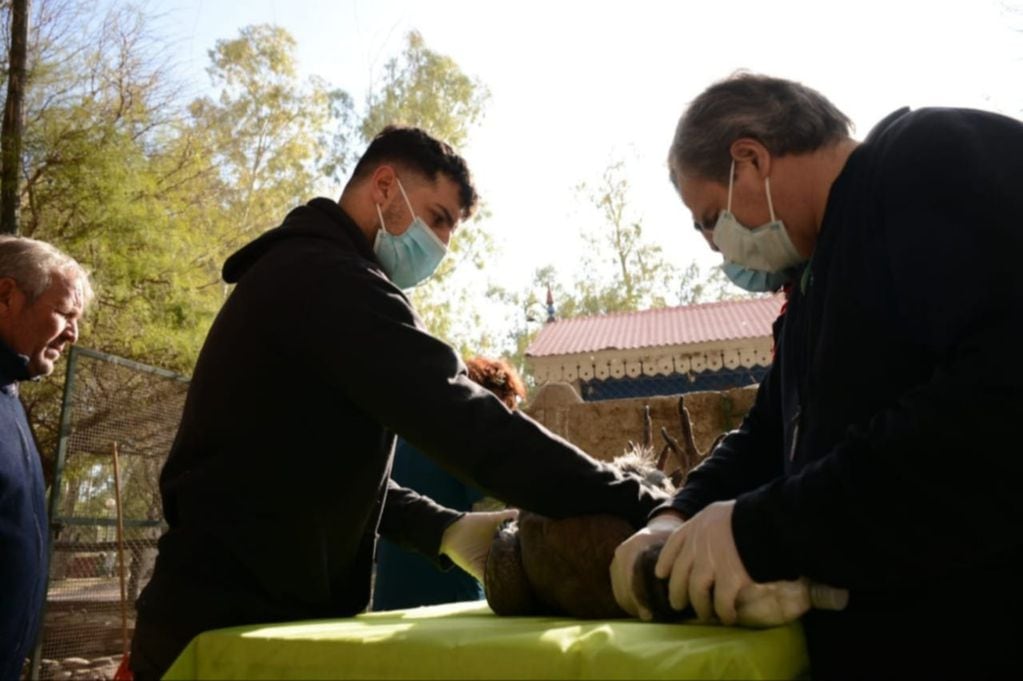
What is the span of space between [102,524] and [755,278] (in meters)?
5.84

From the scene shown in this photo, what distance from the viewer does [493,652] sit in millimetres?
1037

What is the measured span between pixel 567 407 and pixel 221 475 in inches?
238

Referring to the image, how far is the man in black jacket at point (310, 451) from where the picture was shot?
1593 millimetres

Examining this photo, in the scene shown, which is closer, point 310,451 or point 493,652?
point 493,652

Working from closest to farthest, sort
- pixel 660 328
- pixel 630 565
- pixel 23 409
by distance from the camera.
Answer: pixel 630 565 → pixel 23 409 → pixel 660 328

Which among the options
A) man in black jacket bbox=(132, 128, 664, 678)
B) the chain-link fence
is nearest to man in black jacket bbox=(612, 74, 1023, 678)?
man in black jacket bbox=(132, 128, 664, 678)

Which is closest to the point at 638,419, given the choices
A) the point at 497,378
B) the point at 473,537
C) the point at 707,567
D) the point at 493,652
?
the point at 497,378

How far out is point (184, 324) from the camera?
33.4ft

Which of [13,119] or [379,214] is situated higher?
[13,119]

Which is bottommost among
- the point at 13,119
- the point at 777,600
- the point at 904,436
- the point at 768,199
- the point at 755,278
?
the point at 777,600

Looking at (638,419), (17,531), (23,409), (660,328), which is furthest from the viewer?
(660,328)

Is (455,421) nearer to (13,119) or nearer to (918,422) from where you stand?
(918,422)

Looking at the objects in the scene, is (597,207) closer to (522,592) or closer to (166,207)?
(166,207)

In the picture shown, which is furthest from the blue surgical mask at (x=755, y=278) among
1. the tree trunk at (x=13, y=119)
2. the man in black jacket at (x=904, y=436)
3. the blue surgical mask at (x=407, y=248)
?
the tree trunk at (x=13, y=119)
